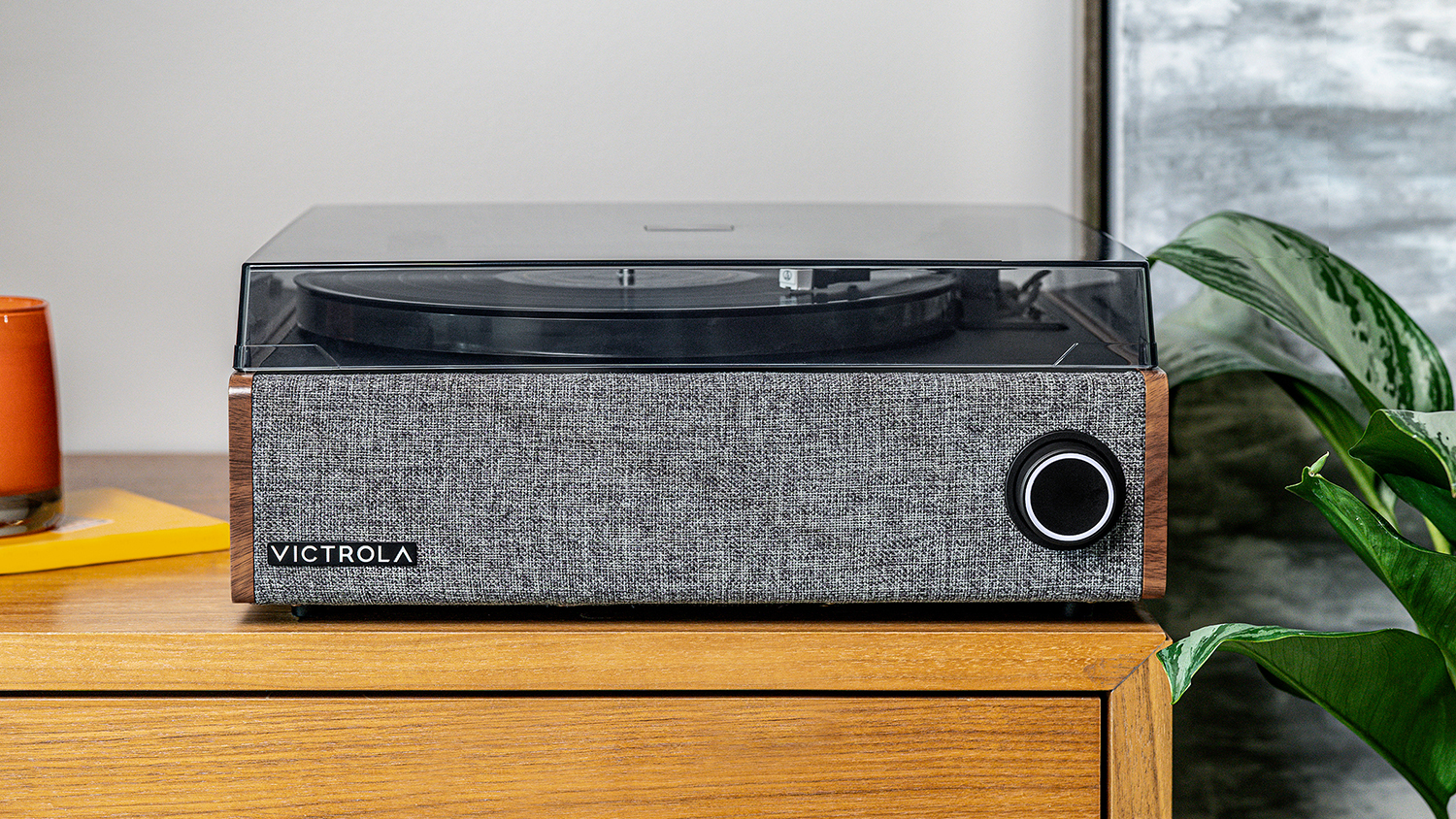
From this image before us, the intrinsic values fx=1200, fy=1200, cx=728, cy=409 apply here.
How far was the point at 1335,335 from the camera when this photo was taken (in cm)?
69

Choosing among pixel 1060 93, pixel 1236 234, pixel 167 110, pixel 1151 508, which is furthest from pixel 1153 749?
pixel 167 110

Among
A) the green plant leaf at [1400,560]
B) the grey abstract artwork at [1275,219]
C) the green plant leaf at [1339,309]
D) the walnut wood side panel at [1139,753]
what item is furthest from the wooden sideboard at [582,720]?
the grey abstract artwork at [1275,219]

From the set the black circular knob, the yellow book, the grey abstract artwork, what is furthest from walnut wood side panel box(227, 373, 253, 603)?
the grey abstract artwork

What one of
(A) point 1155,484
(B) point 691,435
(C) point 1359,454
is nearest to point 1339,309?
(C) point 1359,454

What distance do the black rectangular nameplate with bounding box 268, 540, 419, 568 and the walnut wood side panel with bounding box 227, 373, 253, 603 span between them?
0.01 meters

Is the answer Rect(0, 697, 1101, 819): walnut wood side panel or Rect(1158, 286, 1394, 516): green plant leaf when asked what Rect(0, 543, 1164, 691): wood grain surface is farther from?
Rect(1158, 286, 1394, 516): green plant leaf

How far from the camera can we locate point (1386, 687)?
604mm

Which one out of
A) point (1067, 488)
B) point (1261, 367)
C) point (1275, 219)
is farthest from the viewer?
point (1275, 219)

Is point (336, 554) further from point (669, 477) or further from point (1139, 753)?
point (1139, 753)

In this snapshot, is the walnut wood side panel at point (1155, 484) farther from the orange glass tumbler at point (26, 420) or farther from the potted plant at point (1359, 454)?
the orange glass tumbler at point (26, 420)

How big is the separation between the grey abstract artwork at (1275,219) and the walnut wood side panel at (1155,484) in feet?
1.46

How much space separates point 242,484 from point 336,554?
49 mm

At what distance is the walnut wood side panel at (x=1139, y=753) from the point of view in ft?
1.68

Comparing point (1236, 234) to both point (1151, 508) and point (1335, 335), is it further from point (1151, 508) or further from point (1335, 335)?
point (1151, 508)
